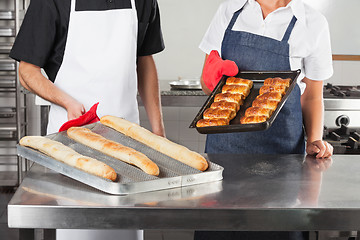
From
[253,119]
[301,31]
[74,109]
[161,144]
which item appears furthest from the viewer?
[301,31]

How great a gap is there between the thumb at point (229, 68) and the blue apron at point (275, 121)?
0.59ft

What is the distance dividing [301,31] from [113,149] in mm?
A: 1095

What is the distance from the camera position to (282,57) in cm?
212

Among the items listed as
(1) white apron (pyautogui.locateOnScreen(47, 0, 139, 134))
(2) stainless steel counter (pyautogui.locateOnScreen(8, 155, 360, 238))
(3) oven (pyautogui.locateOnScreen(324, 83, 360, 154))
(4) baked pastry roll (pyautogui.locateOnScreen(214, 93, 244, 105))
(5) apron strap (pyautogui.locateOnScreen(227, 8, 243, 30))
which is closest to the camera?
(2) stainless steel counter (pyautogui.locateOnScreen(8, 155, 360, 238))

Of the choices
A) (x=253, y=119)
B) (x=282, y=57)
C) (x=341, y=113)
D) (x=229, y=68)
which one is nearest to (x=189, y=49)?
(x=341, y=113)

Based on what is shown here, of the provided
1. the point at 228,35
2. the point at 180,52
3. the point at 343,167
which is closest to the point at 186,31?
the point at 180,52

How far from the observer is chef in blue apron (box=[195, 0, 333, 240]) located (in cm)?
211

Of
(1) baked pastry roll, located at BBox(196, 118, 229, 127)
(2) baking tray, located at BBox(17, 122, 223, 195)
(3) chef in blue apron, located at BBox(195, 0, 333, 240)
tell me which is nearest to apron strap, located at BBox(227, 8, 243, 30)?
(3) chef in blue apron, located at BBox(195, 0, 333, 240)

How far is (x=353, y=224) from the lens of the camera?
1.24 m

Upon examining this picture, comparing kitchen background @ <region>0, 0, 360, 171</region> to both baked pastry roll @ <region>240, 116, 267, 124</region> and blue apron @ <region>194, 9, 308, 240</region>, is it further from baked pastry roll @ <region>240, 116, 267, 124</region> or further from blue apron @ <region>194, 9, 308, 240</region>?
baked pastry roll @ <region>240, 116, 267, 124</region>

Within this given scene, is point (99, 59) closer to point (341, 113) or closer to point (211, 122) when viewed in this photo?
point (211, 122)

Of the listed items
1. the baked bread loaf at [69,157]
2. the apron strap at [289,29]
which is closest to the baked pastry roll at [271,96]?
the apron strap at [289,29]

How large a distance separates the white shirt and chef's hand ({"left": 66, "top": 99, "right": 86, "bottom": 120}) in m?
0.81

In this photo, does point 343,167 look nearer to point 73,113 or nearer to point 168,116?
point 73,113
